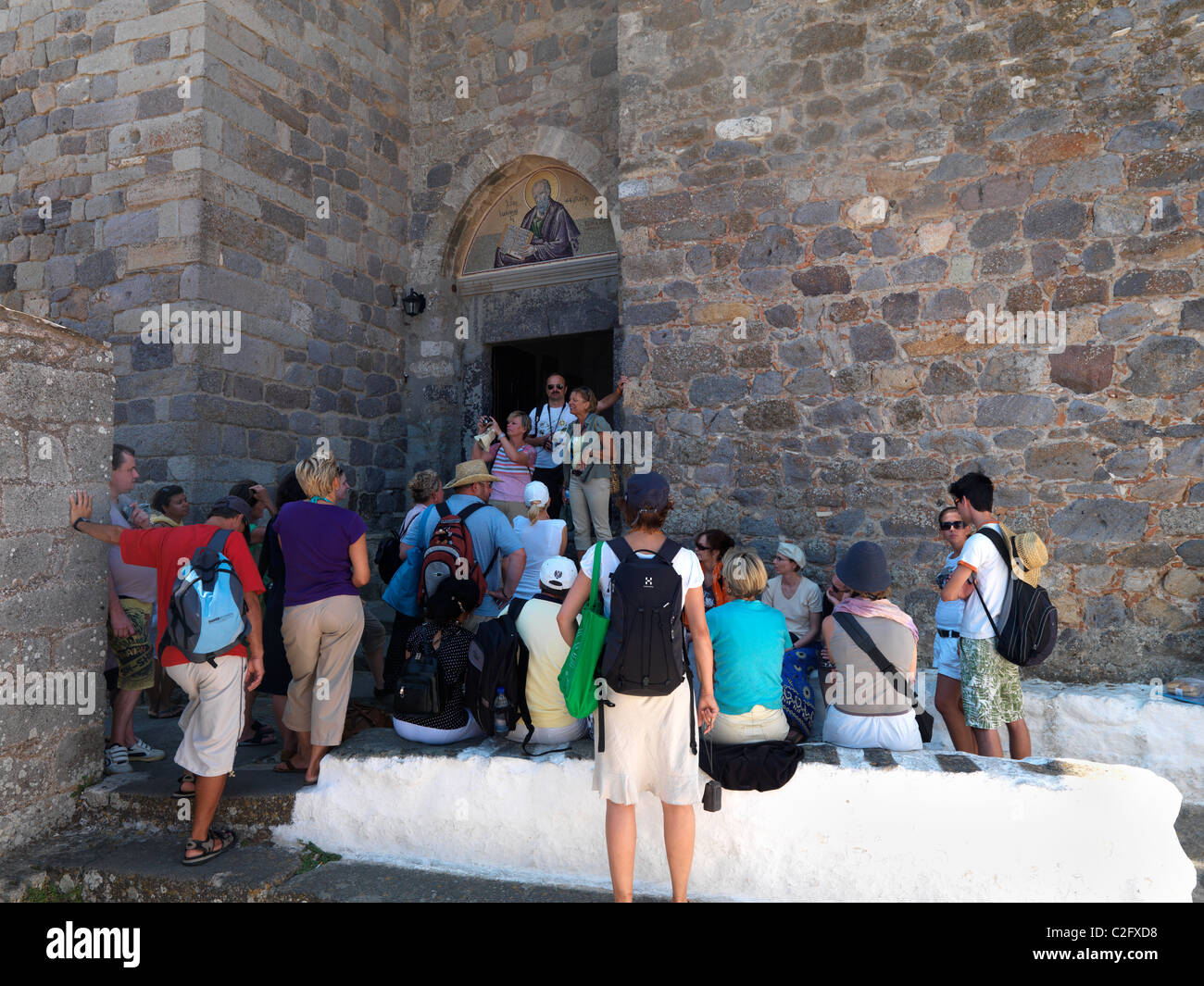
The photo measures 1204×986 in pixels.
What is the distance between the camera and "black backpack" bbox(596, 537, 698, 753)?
8.22 ft

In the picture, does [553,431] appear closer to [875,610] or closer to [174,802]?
[875,610]

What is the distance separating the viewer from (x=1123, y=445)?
4254 millimetres

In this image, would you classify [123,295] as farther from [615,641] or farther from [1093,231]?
[1093,231]

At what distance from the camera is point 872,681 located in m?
3.12

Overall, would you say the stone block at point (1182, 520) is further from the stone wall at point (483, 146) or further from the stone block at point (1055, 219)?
the stone wall at point (483, 146)

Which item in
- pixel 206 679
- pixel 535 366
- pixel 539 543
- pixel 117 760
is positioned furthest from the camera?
pixel 535 366

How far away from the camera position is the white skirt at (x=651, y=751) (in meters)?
2.58

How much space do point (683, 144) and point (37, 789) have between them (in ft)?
15.8

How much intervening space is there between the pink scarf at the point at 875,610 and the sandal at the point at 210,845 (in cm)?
254

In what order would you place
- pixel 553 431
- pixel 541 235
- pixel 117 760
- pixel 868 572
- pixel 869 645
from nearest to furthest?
1. pixel 869 645
2. pixel 868 572
3. pixel 117 760
4. pixel 553 431
5. pixel 541 235

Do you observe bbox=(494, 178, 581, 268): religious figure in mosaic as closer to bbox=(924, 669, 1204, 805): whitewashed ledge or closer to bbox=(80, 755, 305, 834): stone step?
bbox=(924, 669, 1204, 805): whitewashed ledge

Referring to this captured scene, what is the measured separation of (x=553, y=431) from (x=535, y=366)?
74.5 inches

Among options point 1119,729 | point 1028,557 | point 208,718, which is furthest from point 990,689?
point 208,718

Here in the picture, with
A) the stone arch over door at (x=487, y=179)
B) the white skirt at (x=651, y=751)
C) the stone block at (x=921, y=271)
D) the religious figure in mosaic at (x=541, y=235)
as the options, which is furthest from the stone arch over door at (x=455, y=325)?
the white skirt at (x=651, y=751)
